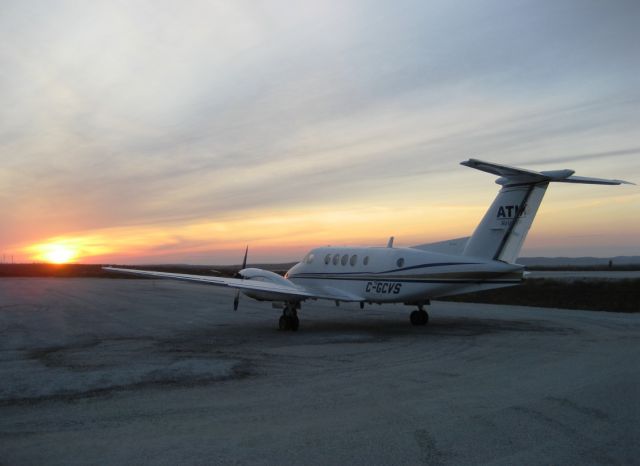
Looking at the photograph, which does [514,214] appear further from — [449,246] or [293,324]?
[293,324]

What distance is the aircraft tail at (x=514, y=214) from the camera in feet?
57.9

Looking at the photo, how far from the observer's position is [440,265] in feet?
60.2

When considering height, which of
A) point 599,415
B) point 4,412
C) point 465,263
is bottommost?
point 4,412

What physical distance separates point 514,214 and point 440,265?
2897 millimetres

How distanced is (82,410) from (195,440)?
264 cm

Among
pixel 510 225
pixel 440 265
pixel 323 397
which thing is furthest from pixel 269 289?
pixel 323 397

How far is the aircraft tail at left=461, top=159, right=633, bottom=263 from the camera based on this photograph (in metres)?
17.6

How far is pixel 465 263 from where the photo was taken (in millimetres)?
17922

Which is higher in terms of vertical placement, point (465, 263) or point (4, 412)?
point (465, 263)

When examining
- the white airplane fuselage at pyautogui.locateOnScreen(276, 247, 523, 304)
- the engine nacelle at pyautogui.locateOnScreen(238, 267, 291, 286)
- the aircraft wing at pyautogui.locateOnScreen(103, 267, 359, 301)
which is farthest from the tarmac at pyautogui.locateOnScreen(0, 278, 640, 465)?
the engine nacelle at pyautogui.locateOnScreen(238, 267, 291, 286)

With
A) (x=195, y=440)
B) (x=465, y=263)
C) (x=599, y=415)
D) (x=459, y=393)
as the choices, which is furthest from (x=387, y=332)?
(x=195, y=440)

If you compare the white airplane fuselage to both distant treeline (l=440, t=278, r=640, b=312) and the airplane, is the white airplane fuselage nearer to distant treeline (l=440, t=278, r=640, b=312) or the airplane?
the airplane

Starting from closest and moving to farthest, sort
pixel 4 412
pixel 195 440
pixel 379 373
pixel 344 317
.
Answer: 1. pixel 195 440
2. pixel 4 412
3. pixel 379 373
4. pixel 344 317

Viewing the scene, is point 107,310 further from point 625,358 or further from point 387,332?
point 625,358
